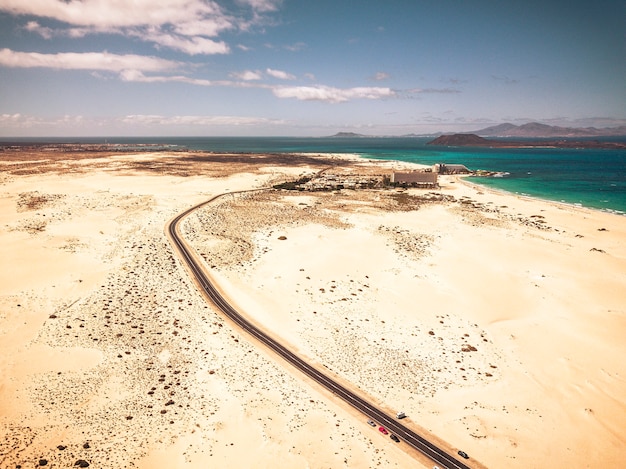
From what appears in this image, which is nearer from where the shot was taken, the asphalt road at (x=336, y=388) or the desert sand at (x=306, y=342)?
the asphalt road at (x=336, y=388)

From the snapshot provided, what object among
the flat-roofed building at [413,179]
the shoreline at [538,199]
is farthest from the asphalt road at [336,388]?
the shoreline at [538,199]

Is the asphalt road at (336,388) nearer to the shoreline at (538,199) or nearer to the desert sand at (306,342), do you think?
the desert sand at (306,342)

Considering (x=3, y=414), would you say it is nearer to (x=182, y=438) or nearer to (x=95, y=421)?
(x=95, y=421)

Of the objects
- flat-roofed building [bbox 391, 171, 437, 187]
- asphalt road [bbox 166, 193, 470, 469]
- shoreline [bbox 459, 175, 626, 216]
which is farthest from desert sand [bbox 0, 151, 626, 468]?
flat-roofed building [bbox 391, 171, 437, 187]

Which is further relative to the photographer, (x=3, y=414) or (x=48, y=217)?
(x=48, y=217)

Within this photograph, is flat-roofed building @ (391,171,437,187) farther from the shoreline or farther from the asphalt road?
the asphalt road

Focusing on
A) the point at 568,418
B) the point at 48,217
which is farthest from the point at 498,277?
the point at 48,217
